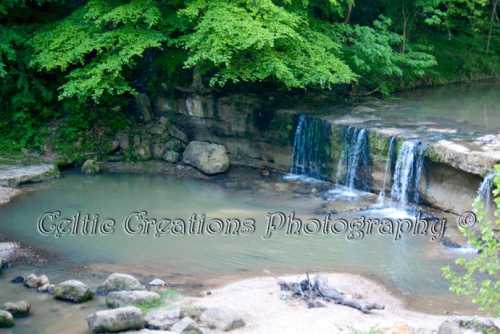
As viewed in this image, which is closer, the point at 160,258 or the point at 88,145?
the point at 160,258

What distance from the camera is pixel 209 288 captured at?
12.7 metres

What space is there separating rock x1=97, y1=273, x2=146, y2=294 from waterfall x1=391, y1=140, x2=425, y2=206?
22.9ft

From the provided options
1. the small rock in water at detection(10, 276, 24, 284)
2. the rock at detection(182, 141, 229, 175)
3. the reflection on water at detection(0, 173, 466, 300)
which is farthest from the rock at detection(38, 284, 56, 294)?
the rock at detection(182, 141, 229, 175)

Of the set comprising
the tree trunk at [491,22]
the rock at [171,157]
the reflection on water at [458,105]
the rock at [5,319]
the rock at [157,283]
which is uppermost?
the tree trunk at [491,22]

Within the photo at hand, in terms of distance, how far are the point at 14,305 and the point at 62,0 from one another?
11806mm

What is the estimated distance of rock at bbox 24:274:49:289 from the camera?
12.6 m

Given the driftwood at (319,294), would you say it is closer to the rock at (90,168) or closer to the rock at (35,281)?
the rock at (35,281)

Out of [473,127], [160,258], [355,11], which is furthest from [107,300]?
[355,11]

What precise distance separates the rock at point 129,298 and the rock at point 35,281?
1.47m

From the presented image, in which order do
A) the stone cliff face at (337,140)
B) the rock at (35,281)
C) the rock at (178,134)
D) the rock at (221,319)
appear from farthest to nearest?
the rock at (178,134), the stone cliff face at (337,140), the rock at (35,281), the rock at (221,319)

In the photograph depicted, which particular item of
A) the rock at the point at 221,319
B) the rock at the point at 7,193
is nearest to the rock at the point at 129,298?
the rock at the point at 221,319

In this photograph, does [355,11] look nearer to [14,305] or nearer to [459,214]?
[459,214]

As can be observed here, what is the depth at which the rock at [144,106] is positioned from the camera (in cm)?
2120

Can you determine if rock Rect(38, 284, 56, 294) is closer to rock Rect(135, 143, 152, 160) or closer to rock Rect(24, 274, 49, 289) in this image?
rock Rect(24, 274, 49, 289)
